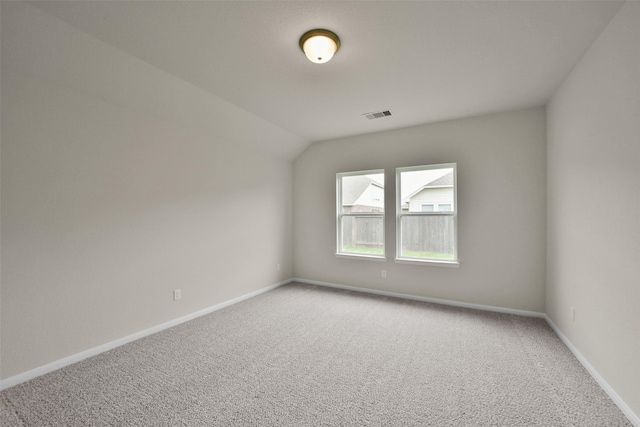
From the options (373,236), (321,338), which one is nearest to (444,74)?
(373,236)

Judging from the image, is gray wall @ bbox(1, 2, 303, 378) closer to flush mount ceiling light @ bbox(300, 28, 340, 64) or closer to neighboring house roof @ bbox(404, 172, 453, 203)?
flush mount ceiling light @ bbox(300, 28, 340, 64)

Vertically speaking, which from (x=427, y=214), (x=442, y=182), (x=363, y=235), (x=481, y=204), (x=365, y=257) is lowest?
(x=365, y=257)

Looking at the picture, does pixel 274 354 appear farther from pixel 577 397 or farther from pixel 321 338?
pixel 577 397

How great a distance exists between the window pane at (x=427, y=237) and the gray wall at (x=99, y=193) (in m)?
2.67

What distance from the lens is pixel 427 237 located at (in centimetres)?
411

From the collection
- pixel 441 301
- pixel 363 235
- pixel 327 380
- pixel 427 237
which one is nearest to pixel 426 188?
pixel 427 237

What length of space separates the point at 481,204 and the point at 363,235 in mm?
1811

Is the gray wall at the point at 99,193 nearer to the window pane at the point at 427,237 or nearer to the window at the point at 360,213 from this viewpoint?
the window at the point at 360,213

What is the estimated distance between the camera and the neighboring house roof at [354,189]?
4672 mm

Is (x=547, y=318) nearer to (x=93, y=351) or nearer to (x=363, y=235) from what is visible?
(x=363, y=235)

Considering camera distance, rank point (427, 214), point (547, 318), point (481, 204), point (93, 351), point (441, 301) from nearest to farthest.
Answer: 1. point (93, 351)
2. point (547, 318)
3. point (481, 204)
4. point (441, 301)
5. point (427, 214)

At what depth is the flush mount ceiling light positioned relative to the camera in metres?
2.00

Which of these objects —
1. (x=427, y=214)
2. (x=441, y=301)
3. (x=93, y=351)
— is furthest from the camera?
(x=427, y=214)

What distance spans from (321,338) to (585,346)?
230 cm
